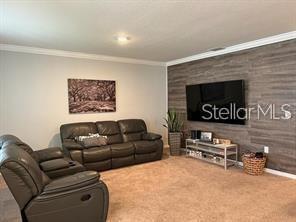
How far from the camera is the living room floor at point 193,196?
2.58m

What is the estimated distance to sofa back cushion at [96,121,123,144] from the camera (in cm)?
499

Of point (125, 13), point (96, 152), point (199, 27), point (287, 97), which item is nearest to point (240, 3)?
Answer: point (199, 27)

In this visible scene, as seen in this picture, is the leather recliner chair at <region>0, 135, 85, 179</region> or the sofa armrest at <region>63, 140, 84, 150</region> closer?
the leather recliner chair at <region>0, 135, 85, 179</region>

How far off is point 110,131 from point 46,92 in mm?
1592

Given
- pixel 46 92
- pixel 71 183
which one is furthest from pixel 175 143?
pixel 71 183

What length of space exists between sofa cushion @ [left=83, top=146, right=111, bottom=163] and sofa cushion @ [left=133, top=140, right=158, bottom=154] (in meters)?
0.64

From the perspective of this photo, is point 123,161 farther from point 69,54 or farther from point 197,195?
point 69,54

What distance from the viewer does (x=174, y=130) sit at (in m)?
5.77

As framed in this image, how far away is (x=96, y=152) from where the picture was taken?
4.23 metres

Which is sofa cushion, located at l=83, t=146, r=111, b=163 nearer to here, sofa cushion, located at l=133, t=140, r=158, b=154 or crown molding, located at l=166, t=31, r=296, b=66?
sofa cushion, located at l=133, t=140, r=158, b=154

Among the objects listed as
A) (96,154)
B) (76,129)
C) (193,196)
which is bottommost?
(193,196)

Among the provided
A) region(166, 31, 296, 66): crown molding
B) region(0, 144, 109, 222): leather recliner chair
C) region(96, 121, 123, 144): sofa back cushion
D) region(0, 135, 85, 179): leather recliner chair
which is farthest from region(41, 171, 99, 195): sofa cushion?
region(166, 31, 296, 66): crown molding

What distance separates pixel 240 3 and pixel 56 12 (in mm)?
2160

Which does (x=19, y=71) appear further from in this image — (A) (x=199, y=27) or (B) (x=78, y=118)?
(A) (x=199, y=27)
